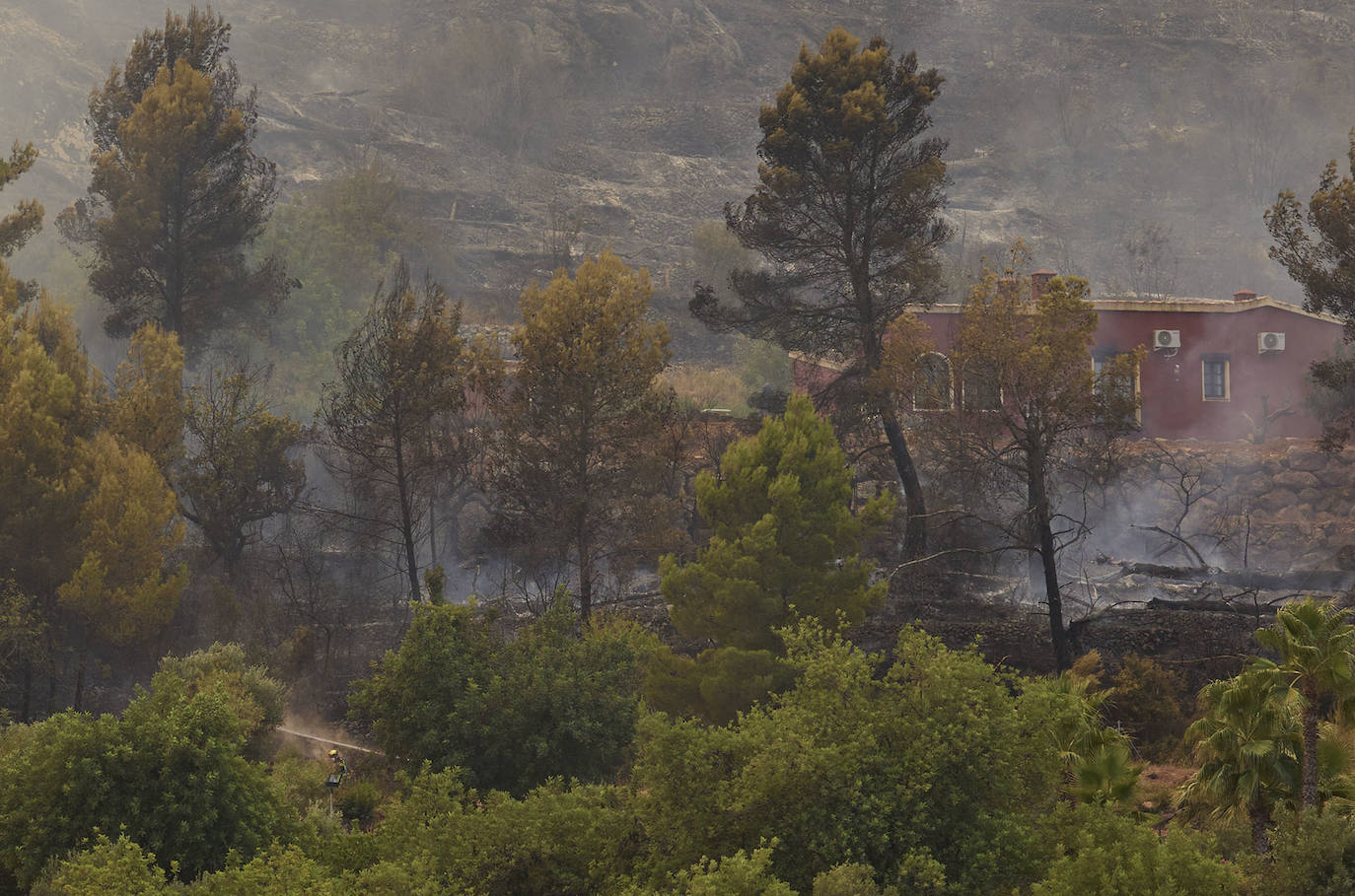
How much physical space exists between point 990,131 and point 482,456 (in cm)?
7746

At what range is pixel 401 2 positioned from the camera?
111188mm

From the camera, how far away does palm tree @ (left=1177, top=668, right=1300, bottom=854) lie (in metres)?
18.5

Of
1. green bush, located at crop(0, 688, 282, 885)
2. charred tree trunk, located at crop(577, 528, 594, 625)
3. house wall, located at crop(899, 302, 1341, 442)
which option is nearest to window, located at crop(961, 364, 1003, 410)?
charred tree trunk, located at crop(577, 528, 594, 625)

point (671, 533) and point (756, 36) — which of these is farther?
point (756, 36)

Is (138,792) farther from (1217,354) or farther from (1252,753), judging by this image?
(1217,354)

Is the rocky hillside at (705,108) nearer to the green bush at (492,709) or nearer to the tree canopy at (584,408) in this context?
the tree canopy at (584,408)

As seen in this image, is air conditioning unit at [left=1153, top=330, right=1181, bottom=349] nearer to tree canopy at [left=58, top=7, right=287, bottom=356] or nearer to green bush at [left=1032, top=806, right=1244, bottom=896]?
tree canopy at [left=58, top=7, right=287, bottom=356]

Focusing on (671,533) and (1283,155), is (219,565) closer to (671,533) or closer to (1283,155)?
(671,533)

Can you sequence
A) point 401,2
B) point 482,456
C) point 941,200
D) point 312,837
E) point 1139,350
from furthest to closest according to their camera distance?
point 401,2
point 482,456
point 941,200
point 1139,350
point 312,837

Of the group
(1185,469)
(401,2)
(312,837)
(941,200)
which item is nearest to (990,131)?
(401,2)

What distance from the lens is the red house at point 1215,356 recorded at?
47.5 meters

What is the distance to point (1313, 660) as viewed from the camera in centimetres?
1788

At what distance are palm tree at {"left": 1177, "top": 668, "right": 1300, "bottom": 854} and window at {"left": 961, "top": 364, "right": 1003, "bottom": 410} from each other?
44.7 feet

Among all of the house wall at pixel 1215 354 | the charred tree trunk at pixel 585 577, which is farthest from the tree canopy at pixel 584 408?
the house wall at pixel 1215 354
